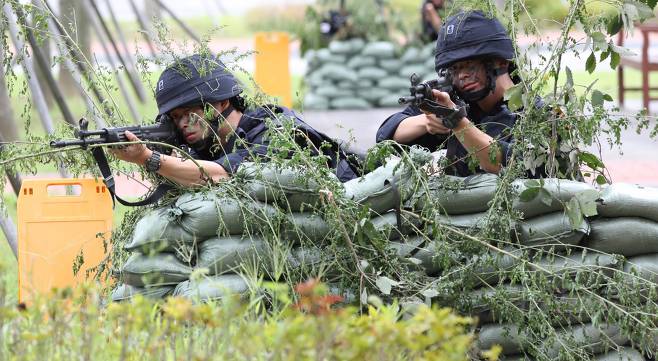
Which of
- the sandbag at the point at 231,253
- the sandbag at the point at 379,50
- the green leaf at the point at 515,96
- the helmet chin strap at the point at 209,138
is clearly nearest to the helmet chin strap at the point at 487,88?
the green leaf at the point at 515,96

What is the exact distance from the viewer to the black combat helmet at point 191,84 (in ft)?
17.1

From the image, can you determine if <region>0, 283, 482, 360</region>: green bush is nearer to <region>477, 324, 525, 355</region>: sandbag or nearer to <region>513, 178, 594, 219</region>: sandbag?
<region>477, 324, 525, 355</region>: sandbag

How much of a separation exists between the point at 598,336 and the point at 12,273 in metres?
3.89

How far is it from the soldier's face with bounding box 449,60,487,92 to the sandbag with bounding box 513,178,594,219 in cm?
62

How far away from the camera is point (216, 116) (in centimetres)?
524

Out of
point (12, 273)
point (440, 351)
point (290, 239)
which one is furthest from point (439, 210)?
point (12, 273)

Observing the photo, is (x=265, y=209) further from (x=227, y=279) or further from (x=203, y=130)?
(x=203, y=130)

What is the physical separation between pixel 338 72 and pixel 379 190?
11.2 m

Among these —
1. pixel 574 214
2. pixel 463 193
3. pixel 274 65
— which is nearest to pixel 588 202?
pixel 574 214

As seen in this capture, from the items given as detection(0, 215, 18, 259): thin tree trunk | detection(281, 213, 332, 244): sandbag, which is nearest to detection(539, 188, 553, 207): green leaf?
detection(281, 213, 332, 244): sandbag

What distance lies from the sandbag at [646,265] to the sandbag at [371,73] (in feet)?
Result: 37.0

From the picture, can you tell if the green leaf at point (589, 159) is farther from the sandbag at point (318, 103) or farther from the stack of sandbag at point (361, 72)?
the sandbag at point (318, 103)

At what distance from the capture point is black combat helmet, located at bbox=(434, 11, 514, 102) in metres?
5.18

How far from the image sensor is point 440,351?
3.25 metres
